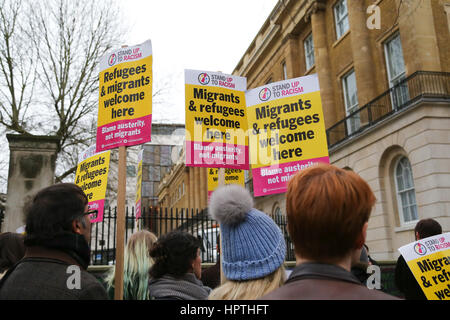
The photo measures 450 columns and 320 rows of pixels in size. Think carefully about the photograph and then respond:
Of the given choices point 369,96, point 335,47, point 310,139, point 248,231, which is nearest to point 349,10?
point 335,47

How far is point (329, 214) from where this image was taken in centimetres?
141

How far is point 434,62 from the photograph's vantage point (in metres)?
15.3

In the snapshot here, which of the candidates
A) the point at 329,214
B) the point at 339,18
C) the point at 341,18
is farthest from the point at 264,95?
the point at 339,18

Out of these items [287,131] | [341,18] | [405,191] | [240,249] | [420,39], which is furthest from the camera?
[341,18]

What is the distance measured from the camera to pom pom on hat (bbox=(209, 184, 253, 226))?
216cm

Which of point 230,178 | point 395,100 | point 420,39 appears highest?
point 420,39

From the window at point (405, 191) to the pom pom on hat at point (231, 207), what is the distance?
14292 mm

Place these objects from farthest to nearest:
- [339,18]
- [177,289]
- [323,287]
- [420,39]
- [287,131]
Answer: [339,18] → [420,39] → [287,131] → [177,289] → [323,287]

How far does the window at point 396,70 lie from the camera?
52.5ft

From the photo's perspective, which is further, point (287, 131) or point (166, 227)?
point (166, 227)

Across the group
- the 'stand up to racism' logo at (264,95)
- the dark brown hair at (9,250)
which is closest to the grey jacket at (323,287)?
the dark brown hair at (9,250)

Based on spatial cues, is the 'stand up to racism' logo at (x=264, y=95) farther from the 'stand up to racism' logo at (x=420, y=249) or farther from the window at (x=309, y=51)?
the window at (x=309, y=51)

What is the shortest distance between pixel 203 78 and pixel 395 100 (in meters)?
12.2

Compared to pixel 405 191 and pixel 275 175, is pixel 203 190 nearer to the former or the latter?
pixel 405 191
